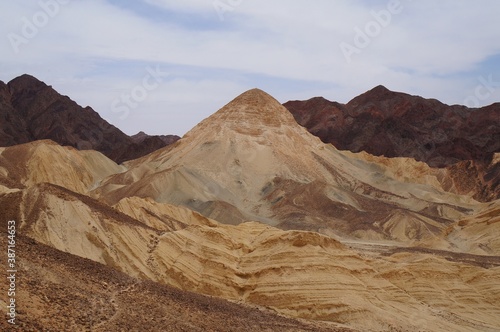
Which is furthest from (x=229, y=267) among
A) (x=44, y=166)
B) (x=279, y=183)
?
(x=279, y=183)

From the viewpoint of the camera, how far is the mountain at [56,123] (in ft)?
365

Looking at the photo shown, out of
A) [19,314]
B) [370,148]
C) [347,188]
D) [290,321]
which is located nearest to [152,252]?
[290,321]

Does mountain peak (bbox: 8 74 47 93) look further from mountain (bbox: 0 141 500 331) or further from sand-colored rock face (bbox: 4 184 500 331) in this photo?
sand-colored rock face (bbox: 4 184 500 331)

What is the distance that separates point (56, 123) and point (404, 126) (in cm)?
6549

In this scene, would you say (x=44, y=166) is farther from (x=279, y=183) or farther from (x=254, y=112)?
(x=254, y=112)

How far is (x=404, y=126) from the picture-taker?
397 ft

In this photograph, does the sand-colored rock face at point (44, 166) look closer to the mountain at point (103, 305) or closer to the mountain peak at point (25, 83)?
the mountain at point (103, 305)

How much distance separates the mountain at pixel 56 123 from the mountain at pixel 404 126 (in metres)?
32.5

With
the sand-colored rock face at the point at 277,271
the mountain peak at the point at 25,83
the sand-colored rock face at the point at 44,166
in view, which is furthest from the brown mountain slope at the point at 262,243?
the mountain peak at the point at 25,83

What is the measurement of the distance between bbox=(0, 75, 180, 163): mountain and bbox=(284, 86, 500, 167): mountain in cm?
3252

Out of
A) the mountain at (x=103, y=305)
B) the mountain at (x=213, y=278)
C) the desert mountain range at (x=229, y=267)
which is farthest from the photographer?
the desert mountain range at (x=229, y=267)

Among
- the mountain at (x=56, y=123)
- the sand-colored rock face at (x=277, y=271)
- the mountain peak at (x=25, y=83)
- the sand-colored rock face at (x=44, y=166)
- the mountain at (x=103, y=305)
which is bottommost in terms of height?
the mountain at (x=103, y=305)

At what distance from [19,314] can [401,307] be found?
15.8m

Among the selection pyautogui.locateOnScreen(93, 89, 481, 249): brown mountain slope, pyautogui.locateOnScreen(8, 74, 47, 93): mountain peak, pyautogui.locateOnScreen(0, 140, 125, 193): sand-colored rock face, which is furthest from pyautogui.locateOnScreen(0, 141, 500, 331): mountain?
pyautogui.locateOnScreen(8, 74, 47, 93): mountain peak
